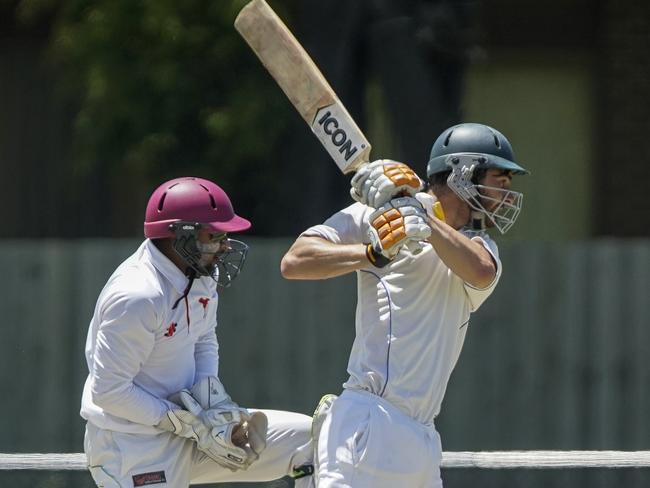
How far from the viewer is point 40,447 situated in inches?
272

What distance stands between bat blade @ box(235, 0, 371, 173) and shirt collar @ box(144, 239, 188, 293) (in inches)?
22.4

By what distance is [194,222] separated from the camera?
390cm

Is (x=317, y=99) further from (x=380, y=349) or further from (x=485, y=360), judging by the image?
(x=485, y=360)

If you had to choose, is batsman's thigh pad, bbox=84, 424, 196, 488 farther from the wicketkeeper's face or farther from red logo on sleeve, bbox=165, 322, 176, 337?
the wicketkeeper's face

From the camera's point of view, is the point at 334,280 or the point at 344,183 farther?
the point at 344,183

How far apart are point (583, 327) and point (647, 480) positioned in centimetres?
213

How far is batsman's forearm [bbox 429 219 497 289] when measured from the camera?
11.9 ft

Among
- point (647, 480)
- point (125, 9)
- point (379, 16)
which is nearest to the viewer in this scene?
point (647, 480)

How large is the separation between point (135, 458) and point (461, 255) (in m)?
1.07

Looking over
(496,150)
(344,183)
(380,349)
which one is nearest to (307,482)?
(380,349)

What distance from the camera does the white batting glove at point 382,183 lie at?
3.58 meters

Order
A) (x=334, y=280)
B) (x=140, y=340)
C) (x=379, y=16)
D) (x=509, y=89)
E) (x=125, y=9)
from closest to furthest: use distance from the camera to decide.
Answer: (x=140, y=340) → (x=334, y=280) → (x=379, y=16) → (x=125, y=9) → (x=509, y=89)

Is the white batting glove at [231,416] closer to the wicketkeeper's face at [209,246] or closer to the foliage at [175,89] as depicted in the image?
the wicketkeeper's face at [209,246]

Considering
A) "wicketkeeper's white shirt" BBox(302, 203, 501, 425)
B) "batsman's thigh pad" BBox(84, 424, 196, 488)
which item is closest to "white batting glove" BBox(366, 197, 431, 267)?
"wicketkeeper's white shirt" BBox(302, 203, 501, 425)
